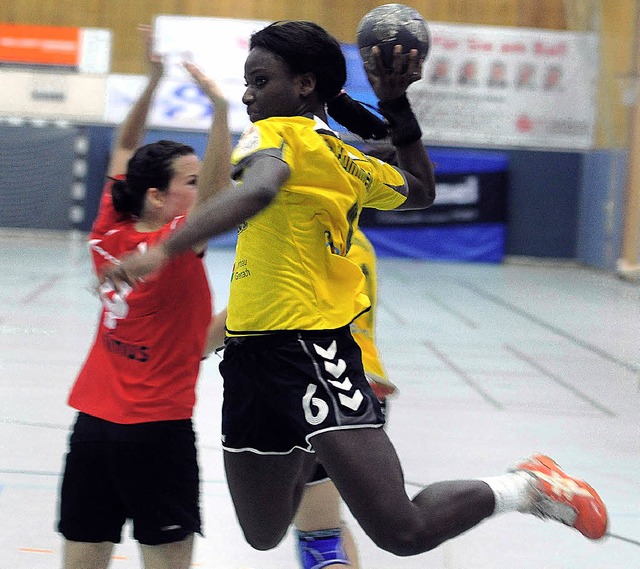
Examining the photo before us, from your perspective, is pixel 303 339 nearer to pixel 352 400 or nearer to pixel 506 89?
pixel 352 400

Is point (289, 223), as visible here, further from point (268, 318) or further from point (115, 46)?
point (115, 46)

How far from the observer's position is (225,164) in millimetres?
2723

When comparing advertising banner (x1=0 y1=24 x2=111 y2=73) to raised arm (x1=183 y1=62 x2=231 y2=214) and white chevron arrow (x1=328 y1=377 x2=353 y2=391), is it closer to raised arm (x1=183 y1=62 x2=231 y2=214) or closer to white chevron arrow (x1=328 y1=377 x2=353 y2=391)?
raised arm (x1=183 y1=62 x2=231 y2=214)

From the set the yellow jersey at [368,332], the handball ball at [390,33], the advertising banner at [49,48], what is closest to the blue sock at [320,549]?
the yellow jersey at [368,332]

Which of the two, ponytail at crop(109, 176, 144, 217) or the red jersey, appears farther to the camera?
ponytail at crop(109, 176, 144, 217)

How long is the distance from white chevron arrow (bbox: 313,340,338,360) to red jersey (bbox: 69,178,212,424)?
1.25 feet

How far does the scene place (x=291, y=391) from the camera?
2514mm

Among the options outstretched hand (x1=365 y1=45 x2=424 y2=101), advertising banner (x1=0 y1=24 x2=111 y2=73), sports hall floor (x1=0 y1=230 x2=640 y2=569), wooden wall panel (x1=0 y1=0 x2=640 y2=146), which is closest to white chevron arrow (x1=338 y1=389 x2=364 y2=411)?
outstretched hand (x1=365 y1=45 x2=424 y2=101)

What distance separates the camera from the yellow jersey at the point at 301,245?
250cm

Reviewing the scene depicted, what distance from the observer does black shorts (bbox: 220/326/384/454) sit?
8.19 ft

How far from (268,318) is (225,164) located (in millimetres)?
435

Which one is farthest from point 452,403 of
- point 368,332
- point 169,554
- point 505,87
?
point 505,87

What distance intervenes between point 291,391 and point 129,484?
472 mm

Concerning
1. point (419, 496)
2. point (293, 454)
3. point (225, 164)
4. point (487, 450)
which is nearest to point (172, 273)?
point (225, 164)
